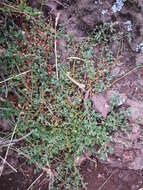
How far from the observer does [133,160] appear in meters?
2.78

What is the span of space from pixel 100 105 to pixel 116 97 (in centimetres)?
13

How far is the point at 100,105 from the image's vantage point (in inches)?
107

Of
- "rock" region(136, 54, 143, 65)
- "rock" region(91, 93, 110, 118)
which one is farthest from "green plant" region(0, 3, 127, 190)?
"rock" region(136, 54, 143, 65)

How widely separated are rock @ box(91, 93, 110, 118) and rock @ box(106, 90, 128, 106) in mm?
45

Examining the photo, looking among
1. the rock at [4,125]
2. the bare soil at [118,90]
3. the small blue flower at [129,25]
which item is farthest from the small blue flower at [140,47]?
the rock at [4,125]

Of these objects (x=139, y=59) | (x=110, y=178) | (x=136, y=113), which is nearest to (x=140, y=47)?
(x=139, y=59)

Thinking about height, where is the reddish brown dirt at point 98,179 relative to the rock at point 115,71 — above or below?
below

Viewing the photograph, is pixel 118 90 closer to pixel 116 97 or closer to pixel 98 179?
pixel 116 97

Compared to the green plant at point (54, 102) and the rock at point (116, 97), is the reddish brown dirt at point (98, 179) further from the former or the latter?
the rock at point (116, 97)

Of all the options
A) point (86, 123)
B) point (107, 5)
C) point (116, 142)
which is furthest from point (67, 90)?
point (107, 5)

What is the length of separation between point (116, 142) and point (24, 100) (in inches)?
28.8

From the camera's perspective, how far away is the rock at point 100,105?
271cm

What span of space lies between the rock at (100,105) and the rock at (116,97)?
0.05 m

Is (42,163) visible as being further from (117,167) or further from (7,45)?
(7,45)
